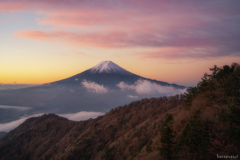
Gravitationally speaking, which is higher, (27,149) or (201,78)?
(201,78)

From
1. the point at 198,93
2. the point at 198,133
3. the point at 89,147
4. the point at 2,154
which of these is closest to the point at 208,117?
the point at 198,133

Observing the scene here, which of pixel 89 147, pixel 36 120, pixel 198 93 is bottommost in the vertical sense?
pixel 36 120

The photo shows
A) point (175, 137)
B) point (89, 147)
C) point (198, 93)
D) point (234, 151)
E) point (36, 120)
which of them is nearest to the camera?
point (234, 151)

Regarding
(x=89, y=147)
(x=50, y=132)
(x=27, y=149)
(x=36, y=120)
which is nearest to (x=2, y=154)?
(x=27, y=149)

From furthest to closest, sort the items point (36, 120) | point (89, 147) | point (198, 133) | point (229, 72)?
1. point (36, 120)
2. point (89, 147)
3. point (229, 72)
4. point (198, 133)

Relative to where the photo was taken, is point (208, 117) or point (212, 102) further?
point (212, 102)

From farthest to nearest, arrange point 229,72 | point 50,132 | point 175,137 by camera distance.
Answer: point 50,132 < point 229,72 < point 175,137

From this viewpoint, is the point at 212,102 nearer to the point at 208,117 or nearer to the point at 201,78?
the point at 208,117

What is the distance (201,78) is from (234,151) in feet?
40.8

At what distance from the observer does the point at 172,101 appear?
59719 mm

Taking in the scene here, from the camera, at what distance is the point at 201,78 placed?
22.5 meters

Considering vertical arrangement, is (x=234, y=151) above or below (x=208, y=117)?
below

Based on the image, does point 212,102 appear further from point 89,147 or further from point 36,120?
point 36,120

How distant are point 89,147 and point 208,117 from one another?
5167 cm
